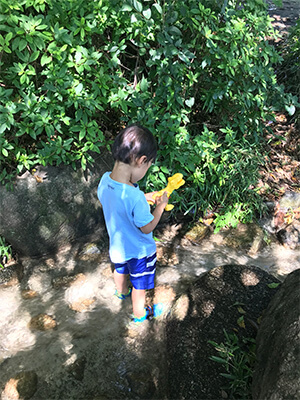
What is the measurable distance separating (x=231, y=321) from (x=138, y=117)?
2041 millimetres

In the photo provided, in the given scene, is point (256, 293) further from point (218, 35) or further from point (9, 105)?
point (9, 105)

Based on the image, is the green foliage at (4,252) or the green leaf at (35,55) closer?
the green leaf at (35,55)

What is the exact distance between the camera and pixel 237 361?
6.66 feet

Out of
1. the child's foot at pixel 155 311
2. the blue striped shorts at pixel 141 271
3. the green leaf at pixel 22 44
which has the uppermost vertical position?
the green leaf at pixel 22 44

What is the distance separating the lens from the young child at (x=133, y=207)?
83.0 inches

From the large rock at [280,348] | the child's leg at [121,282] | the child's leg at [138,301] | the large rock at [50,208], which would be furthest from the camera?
the large rock at [50,208]

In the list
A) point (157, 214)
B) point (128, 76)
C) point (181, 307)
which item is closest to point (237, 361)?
point (181, 307)

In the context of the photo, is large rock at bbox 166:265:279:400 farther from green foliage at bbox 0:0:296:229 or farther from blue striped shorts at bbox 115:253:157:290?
green foliage at bbox 0:0:296:229

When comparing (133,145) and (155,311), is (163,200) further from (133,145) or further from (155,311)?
(155,311)

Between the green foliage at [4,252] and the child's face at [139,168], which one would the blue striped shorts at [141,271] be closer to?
the child's face at [139,168]

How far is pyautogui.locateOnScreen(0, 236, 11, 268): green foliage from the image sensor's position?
10.8ft

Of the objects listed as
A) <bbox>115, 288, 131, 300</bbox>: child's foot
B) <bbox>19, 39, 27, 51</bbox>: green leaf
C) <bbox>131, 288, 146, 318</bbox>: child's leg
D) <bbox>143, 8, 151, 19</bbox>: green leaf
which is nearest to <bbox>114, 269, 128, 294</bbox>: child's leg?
<bbox>115, 288, 131, 300</bbox>: child's foot

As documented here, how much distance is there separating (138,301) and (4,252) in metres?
1.69

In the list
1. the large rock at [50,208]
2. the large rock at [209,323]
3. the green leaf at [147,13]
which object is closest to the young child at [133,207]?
the large rock at [209,323]
